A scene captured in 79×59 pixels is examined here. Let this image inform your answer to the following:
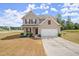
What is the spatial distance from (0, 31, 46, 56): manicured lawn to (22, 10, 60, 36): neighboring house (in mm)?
173

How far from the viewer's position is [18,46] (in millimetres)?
4359

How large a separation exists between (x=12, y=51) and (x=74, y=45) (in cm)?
102

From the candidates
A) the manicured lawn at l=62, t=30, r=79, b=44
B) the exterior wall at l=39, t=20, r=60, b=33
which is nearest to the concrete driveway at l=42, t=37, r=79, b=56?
the manicured lawn at l=62, t=30, r=79, b=44

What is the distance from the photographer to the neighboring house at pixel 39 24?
173 inches

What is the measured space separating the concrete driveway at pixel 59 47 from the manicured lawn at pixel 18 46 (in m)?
0.10

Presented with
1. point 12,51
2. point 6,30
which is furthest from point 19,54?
point 6,30

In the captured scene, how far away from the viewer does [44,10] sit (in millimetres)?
4352

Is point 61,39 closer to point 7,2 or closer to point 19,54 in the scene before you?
point 19,54

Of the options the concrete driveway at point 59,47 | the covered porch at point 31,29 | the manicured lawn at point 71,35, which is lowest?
the concrete driveway at point 59,47

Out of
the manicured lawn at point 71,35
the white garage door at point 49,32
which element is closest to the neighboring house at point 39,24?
the white garage door at point 49,32

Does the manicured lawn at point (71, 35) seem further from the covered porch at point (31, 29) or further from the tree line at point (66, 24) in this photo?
the covered porch at point (31, 29)

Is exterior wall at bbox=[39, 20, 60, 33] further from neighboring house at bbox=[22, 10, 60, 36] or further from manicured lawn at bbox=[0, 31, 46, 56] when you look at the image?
manicured lawn at bbox=[0, 31, 46, 56]

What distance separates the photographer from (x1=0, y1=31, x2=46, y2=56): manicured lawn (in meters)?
4.29

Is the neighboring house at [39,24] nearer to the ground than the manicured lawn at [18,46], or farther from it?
farther from it
